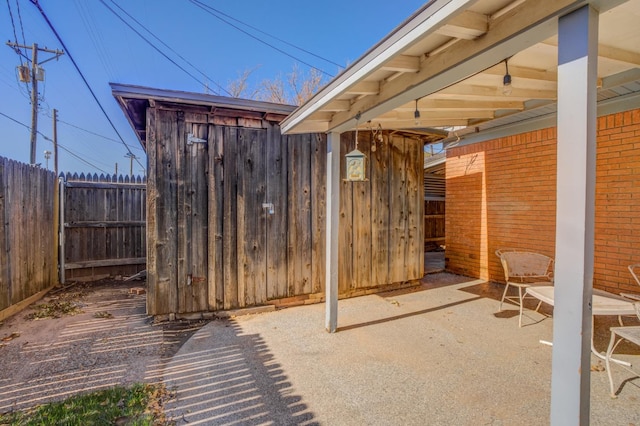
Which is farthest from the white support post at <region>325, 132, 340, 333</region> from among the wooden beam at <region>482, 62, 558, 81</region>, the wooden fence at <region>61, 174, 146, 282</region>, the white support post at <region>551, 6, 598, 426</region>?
the wooden fence at <region>61, 174, 146, 282</region>

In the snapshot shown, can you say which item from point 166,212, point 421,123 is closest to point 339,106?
point 421,123

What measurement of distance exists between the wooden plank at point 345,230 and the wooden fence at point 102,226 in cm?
418

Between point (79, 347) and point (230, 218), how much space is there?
2.03m

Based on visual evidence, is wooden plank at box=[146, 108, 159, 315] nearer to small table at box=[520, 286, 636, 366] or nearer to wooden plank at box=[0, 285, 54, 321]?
wooden plank at box=[0, 285, 54, 321]

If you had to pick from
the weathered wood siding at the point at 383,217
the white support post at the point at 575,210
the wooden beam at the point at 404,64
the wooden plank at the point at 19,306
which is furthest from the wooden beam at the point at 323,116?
the wooden plank at the point at 19,306

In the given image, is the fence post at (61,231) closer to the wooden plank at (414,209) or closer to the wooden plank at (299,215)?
the wooden plank at (299,215)

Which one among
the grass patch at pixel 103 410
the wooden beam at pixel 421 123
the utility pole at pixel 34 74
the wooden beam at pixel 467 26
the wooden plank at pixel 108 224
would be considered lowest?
the grass patch at pixel 103 410

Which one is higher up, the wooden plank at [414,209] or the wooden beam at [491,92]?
the wooden beam at [491,92]

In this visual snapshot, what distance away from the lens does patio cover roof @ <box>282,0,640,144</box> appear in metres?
1.53

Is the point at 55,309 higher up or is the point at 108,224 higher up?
the point at 108,224

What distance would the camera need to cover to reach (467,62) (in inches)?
72.2

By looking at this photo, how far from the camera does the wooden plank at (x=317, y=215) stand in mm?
4488

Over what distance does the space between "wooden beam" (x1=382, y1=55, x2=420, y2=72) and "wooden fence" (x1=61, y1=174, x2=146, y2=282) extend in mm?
5826

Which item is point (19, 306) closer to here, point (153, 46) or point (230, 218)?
point (230, 218)
